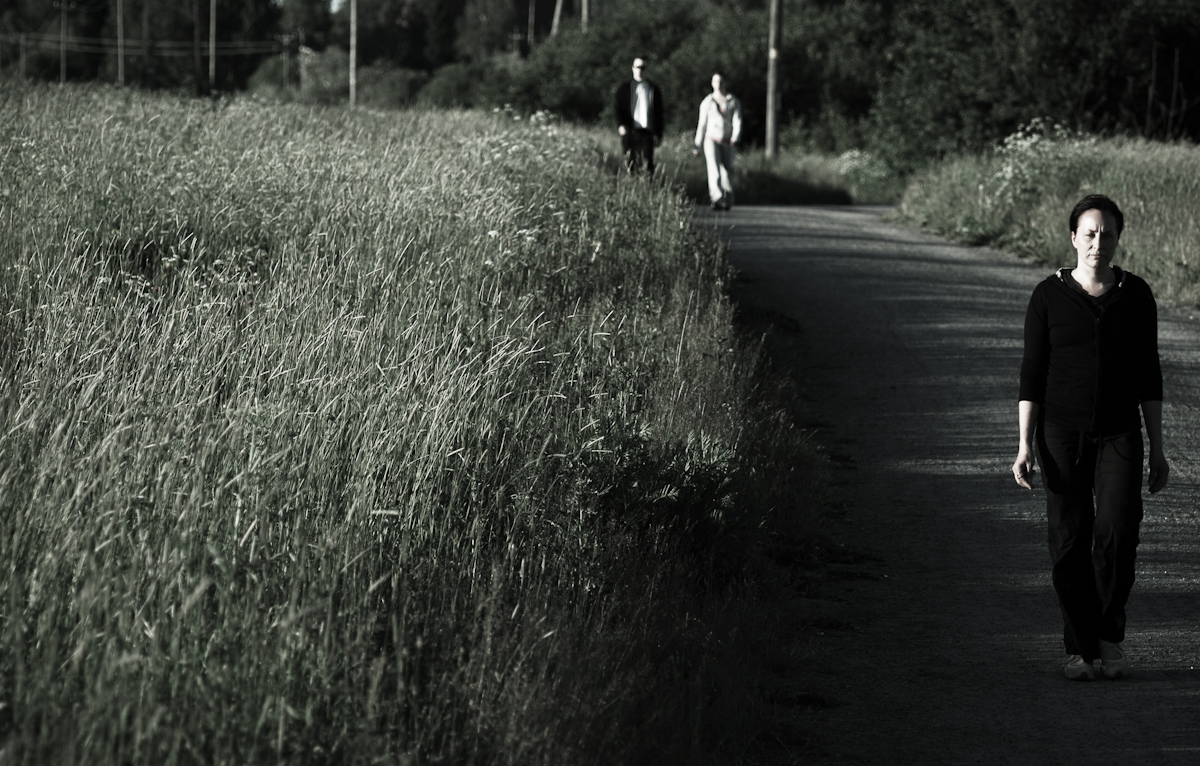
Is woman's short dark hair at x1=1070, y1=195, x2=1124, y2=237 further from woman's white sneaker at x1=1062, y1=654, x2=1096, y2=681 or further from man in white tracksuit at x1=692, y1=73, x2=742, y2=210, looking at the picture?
man in white tracksuit at x1=692, y1=73, x2=742, y2=210

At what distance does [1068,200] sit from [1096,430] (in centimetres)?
1250

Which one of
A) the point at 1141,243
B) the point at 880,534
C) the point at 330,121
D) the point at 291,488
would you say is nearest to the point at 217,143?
the point at 330,121

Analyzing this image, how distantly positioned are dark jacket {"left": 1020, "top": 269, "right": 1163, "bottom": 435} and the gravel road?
95 cm

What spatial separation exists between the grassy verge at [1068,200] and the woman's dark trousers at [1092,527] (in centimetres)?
885

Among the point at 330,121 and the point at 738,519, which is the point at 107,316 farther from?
the point at 330,121

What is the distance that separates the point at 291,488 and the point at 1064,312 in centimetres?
293

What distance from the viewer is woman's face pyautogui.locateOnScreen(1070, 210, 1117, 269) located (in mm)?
4996

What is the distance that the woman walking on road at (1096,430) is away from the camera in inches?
197

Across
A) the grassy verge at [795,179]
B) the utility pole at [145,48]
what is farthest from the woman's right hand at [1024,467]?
the utility pole at [145,48]

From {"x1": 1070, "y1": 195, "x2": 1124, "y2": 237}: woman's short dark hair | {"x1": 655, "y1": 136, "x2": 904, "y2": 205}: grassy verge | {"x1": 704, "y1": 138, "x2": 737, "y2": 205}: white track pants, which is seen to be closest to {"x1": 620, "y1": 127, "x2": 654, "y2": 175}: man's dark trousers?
{"x1": 704, "y1": 138, "x2": 737, "y2": 205}: white track pants

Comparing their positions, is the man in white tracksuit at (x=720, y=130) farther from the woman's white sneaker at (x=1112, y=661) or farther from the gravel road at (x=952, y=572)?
the woman's white sneaker at (x=1112, y=661)

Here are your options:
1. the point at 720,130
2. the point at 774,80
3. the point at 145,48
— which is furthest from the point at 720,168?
the point at 145,48

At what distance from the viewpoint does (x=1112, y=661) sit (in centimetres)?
498

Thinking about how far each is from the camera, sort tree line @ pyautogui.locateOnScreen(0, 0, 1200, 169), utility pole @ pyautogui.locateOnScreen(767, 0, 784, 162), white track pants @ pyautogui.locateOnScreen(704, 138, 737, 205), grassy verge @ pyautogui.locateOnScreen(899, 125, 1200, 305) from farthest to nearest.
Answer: utility pole @ pyautogui.locateOnScreen(767, 0, 784, 162) < tree line @ pyautogui.locateOnScreen(0, 0, 1200, 169) < white track pants @ pyautogui.locateOnScreen(704, 138, 737, 205) < grassy verge @ pyautogui.locateOnScreen(899, 125, 1200, 305)
